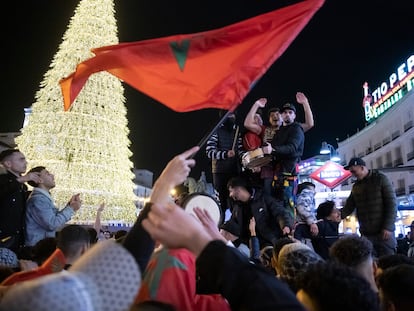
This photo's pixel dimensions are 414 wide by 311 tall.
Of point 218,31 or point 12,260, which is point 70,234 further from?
point 218,31

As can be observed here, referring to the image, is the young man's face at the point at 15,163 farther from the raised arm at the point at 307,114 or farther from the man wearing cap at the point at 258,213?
the raised arm at the point at 307,114

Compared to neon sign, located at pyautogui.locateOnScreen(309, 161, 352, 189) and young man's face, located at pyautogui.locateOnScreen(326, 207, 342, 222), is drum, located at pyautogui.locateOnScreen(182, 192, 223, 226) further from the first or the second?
neon sign, located at pyautogui.locateOnScreen(309, 161, 352, 189)

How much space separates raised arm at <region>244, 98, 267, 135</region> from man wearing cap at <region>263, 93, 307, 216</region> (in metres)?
0.43

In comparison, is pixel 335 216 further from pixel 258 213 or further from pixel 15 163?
pixel 15 163

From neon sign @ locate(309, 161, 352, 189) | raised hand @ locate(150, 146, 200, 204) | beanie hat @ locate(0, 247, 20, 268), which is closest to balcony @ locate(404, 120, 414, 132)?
neon sign @ locate(309, 161, 352, 189)

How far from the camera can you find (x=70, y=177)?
17.7 meters

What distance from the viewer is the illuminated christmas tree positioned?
57.7 ft

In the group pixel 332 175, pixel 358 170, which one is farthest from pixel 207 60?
pixel 332 175

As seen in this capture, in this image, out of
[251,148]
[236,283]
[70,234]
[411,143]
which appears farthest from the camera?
[411,143]

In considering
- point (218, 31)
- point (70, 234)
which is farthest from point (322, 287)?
point (218, 31)

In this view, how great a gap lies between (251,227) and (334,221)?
1.95 m

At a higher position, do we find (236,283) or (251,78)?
(251,78)

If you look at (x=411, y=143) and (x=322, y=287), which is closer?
(x=322, y=287)

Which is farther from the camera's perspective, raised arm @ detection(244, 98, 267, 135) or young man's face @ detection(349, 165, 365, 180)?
raised arm @ detection(244, 98, 267, 135)
